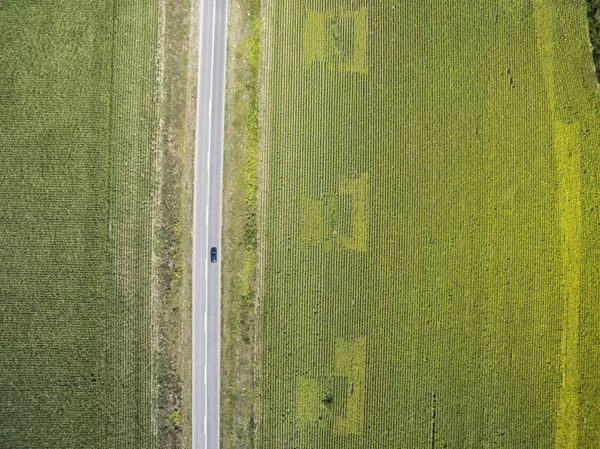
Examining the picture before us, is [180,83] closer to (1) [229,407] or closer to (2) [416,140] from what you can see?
(2) [416,140]

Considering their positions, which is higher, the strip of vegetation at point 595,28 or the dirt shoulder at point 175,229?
the strip of vegetation at point 595,28

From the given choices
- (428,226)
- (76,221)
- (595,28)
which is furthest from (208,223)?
(595,28)

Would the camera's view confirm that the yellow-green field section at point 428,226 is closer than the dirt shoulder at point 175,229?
No

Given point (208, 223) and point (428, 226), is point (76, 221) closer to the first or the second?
point (208, 223)

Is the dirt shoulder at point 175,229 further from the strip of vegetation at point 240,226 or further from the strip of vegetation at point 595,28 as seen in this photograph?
the strip of vegetation at point 595,28

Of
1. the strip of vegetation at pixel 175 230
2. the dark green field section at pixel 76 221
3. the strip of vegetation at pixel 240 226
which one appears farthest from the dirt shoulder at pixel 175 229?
the strip of vegetation at pixel 240 226
